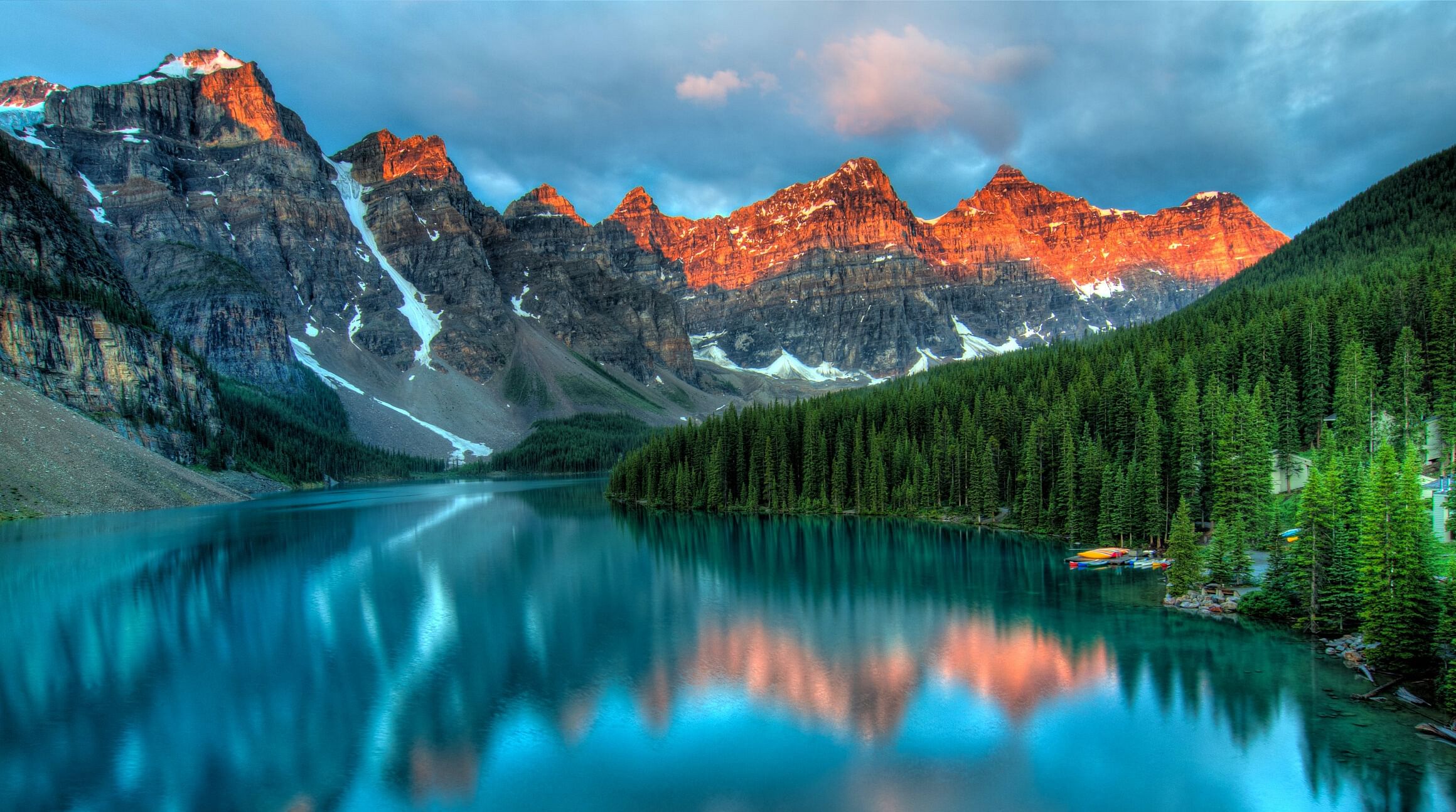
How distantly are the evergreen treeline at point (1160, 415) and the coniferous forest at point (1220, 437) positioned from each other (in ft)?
0.75

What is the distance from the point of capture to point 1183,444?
2216 inches

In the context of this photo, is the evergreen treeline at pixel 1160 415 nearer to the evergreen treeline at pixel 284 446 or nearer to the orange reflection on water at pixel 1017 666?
the orange reflection on water at pixel 1017 666

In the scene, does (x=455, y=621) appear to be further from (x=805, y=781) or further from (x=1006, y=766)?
(x=1006, y=766)

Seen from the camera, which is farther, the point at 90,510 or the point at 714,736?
the point at 90,510

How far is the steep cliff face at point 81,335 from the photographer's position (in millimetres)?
105188

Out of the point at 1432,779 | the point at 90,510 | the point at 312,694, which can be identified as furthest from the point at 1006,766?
the point at 90,510

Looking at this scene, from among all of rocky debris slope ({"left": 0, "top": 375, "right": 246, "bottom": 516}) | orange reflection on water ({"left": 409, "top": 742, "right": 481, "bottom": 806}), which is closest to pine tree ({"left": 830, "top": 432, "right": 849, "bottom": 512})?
orange reflection on water ({"left": 409, "top": 742, "right": 481, "bottom": 806})

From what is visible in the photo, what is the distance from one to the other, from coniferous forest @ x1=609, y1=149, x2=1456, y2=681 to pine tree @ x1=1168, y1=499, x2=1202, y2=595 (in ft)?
0.36

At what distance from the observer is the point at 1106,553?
5106cm

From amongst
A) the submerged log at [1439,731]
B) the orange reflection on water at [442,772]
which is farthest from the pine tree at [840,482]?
the orange reflection on water at [442,772]

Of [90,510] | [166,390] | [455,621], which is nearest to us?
[455,621]

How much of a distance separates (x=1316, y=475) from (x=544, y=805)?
101ft

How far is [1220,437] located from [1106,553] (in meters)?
11.4

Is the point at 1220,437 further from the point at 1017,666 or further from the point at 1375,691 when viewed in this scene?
the point at 1017,666
